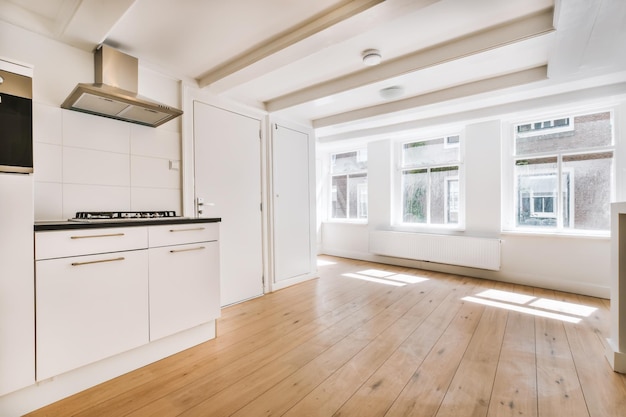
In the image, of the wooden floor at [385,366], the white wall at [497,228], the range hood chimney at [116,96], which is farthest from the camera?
the white wall at [497,228]

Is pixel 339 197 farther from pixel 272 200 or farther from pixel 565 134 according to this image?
pixel 565 134

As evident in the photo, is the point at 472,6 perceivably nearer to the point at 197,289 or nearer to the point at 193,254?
the point at 193,254

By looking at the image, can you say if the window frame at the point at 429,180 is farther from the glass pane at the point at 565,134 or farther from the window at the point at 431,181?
the glass pane at the point at 565,134

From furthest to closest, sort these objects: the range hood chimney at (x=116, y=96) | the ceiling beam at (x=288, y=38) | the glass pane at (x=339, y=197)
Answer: the glass pane at (x=339, y=197), the range hood chimney at (x=116, y=96), the ceiling beam at (x=288, y=38)

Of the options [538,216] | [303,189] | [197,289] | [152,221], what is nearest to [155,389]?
[197,289]

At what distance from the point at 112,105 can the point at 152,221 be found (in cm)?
93

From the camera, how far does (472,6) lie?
1884 mm

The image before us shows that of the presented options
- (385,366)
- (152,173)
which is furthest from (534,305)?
(152,173)

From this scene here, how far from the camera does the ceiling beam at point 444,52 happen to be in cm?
201

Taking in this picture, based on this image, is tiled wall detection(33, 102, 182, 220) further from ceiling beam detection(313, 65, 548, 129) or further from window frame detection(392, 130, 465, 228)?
window frame detection(392, 130, 465, 228)

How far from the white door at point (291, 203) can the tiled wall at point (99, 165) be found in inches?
53.9

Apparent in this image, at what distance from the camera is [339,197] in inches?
246

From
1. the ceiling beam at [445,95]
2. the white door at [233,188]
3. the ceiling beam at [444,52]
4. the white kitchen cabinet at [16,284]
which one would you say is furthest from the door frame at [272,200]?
the white kitchen cabinet at [16,284]

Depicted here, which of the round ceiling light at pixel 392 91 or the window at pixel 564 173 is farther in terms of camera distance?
the window at pixel 564 173
